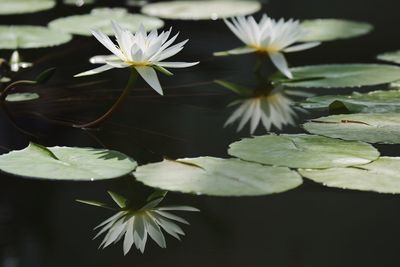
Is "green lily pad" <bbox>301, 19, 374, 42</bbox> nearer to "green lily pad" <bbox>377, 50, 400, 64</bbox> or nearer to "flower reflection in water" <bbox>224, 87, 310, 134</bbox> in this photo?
"green lily pad" <bbox>377, 50, 400, 64</bbox>

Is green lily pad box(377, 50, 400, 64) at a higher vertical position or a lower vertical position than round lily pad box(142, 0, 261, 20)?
lower

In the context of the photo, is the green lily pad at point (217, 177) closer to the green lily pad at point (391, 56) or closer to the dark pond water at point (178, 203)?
the dark pond water at point (178, 203)

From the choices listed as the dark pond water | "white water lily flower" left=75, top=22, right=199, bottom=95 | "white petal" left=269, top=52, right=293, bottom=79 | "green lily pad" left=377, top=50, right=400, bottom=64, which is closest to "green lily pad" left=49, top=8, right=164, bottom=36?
the dark pond water

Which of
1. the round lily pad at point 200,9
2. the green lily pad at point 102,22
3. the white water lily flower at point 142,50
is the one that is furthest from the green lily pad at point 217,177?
the round lily pad at point 200,9

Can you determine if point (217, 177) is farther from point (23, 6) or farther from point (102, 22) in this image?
point (23, 6)

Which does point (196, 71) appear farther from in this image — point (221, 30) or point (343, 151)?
point (343, 151)
